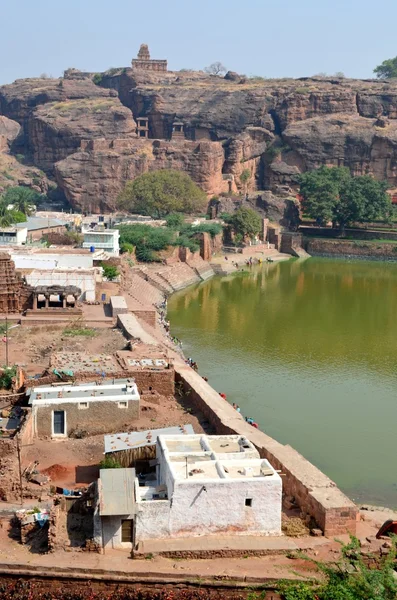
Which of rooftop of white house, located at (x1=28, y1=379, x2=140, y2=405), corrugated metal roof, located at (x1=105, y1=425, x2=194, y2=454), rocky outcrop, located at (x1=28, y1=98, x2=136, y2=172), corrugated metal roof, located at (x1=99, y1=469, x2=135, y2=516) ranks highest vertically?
rocky outcrop, located at (x1=28, y1=98, x2=136, y2=172)

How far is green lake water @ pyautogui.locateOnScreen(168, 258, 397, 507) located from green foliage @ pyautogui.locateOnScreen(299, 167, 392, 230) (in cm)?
1094

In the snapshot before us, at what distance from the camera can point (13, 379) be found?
20969 mm

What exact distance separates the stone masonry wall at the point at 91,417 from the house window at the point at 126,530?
5613 millimetres

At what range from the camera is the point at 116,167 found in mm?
69312

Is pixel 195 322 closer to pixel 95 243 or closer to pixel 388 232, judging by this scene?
pixel 95 243

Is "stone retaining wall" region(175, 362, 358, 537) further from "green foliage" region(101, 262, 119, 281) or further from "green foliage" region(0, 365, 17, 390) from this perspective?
"green foliage" region(101, 262, 119, 281)

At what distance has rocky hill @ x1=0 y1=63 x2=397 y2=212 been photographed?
69.6m

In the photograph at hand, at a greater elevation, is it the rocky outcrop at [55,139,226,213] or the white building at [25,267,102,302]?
the rocky outcrop at [55,139,226,213]

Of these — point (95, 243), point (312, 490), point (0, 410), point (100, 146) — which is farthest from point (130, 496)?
point (100, 146)

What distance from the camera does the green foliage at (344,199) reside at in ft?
212

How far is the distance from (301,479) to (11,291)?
1951 cm

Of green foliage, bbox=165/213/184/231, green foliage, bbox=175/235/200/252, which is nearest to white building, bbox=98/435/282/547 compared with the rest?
green foliage, bbox=175/235/200/252

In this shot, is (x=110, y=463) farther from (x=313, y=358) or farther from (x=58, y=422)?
(x=313, y=358)

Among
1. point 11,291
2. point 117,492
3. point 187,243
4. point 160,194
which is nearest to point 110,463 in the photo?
point 117,492
